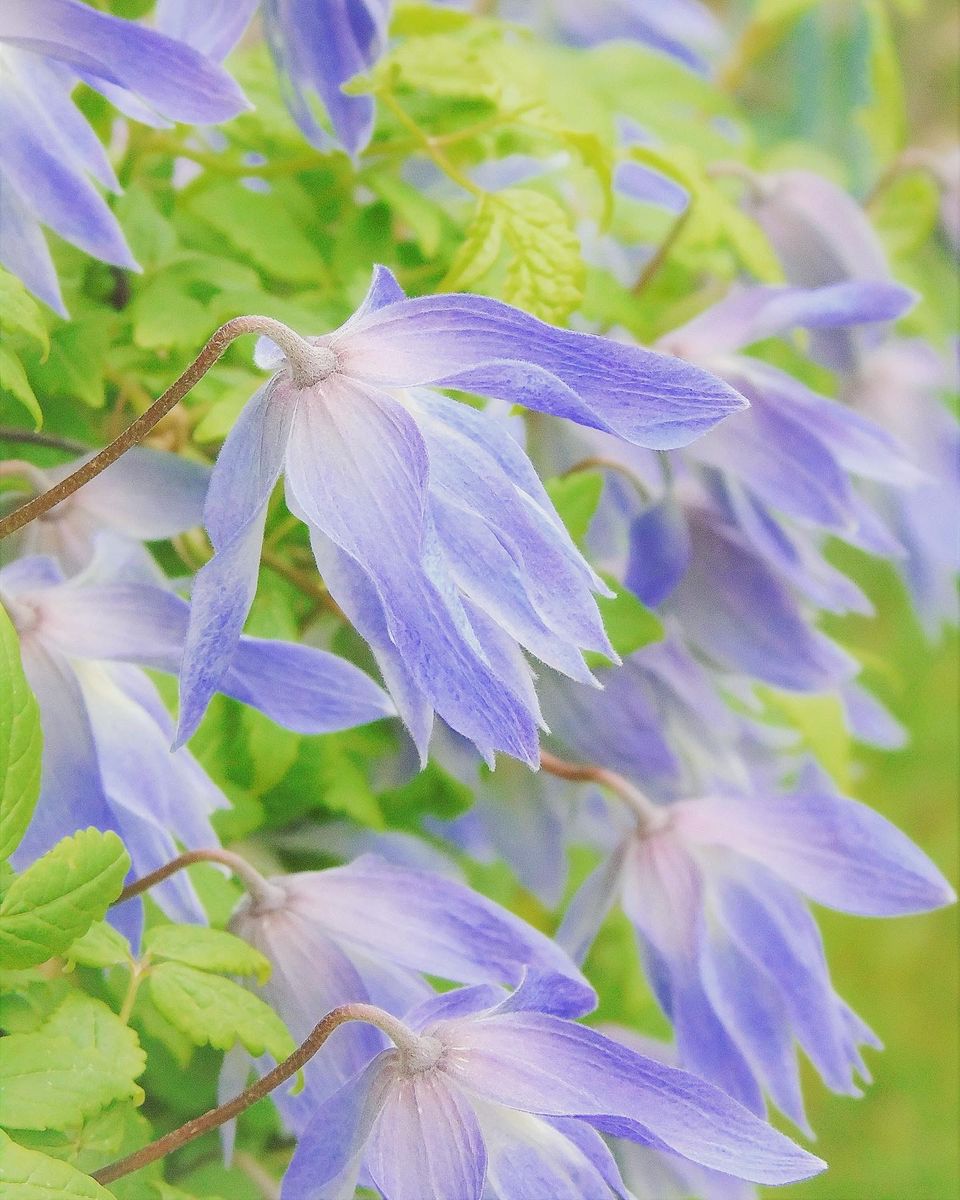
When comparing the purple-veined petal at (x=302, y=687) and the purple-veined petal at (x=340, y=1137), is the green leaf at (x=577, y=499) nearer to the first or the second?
the purple-veined petal at (x=302, y=687)

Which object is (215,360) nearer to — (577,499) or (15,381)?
(15,381)

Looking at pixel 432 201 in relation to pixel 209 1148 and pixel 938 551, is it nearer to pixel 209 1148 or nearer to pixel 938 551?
pixel 938 551

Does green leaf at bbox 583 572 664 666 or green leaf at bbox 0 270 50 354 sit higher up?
green leaf at bbox 0 270 50 354

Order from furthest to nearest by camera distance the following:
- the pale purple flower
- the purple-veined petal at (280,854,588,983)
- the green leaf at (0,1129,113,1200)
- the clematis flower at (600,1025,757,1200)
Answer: the pale purple flower
the clematis flower at (600,1025,757,1200)
the purple-veined petal at (280,854,588,983)
the green leaf at (0,1129,113,1200)

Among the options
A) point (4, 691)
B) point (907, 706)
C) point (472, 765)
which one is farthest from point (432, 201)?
point (907, 706)

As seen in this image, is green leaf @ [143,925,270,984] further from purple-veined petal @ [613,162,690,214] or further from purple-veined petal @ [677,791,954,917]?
purple-veined petal @ [613,162,690,214]

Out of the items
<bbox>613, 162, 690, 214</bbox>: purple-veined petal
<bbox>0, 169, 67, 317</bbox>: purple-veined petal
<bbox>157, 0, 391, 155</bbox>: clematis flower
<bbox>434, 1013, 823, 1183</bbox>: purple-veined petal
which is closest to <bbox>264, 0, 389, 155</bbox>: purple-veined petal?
<bbox>157, 0, 391, 155</bbox>: clematis flower

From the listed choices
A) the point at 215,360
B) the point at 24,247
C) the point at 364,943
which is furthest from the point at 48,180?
the point at 364,943

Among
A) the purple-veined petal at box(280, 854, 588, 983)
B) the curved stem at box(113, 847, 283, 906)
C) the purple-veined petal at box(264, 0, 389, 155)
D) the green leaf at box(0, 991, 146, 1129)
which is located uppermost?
the purple-veined petal at box(264, 0, 389, 155)
